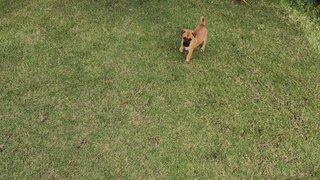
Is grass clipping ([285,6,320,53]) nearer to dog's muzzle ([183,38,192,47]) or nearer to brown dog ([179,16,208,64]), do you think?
brown dog ([179,16,208,64])

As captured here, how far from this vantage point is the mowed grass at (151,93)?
6008mm

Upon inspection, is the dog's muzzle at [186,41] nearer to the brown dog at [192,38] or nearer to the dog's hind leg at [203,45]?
the brown dog at [192,38]

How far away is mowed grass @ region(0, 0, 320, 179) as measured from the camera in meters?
6.01

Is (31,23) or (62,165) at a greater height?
(31,23)

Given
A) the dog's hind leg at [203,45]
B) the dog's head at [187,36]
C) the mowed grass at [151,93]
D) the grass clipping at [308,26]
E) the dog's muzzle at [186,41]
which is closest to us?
the mowed grass at [151,93]

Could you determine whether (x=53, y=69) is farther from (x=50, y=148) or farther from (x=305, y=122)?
(x=305, y=122)

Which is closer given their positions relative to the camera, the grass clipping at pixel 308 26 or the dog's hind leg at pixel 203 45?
the dog's hind leg at pixel 203 45

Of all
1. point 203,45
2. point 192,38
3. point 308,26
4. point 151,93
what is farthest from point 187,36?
point 308,26

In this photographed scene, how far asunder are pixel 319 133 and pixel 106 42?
3.77 meters

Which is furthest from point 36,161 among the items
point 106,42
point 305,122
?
point 305,122

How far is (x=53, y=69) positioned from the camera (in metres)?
7.25

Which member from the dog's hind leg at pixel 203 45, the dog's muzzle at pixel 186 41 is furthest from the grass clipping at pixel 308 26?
the dog's muzzle at pixel 186 41

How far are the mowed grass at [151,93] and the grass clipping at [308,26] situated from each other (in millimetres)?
127

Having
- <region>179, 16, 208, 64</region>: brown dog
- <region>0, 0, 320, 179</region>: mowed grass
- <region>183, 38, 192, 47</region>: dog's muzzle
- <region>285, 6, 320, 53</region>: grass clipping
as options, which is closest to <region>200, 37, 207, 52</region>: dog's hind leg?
<region>179, 16, 208, 64</region>: brown dog
